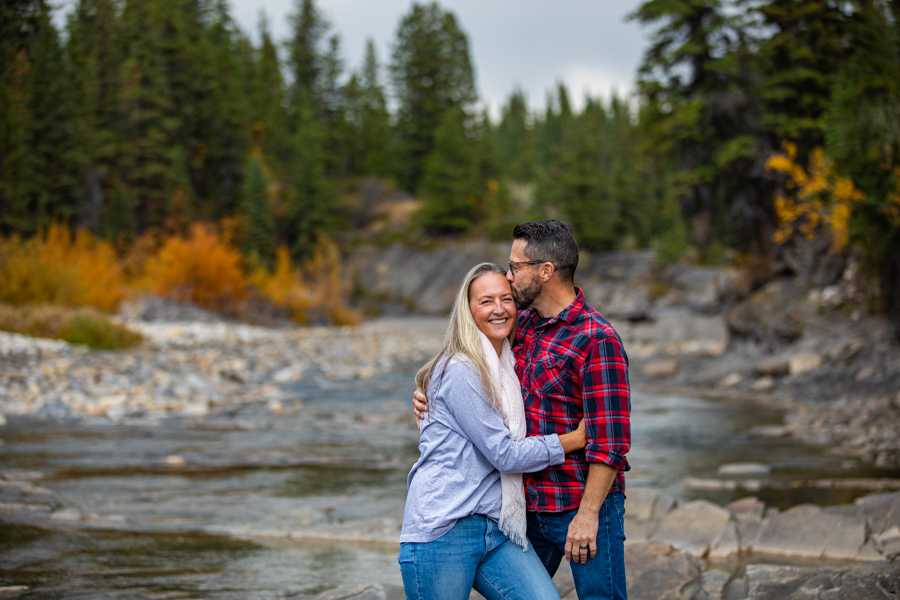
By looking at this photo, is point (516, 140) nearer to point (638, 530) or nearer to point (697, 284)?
point (697, 284)

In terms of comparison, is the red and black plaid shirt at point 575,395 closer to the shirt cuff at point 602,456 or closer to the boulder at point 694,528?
the shirt cuff at point 602,456

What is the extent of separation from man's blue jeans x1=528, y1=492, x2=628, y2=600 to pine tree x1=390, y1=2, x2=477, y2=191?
48.9 m

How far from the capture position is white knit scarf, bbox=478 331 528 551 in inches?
100

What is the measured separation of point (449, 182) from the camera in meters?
45.2

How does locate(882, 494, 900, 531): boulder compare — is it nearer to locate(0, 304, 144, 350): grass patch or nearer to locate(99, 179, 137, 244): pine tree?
locate(0, 304, 144, 350): grass patch

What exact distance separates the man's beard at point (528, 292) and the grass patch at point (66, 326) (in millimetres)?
14587

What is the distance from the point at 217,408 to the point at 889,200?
11.7 metres

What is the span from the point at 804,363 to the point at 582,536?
13865 millimetres

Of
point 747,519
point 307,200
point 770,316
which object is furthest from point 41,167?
point 747,519

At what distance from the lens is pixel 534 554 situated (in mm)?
2613

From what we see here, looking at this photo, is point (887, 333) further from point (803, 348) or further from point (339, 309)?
point (339, 309)

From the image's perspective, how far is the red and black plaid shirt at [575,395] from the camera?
2.50m

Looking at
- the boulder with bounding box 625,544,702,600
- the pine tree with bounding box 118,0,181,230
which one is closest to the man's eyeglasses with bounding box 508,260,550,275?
the boulder with bounding box 625,544,702,600

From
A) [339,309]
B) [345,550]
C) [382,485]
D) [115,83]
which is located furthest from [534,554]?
[115,83]
